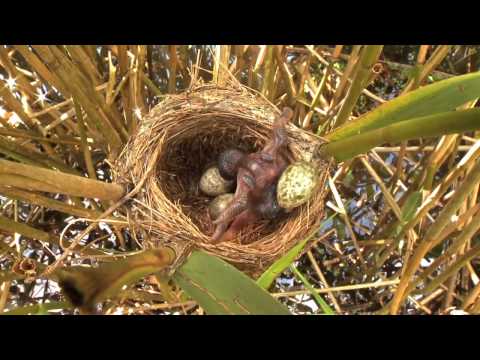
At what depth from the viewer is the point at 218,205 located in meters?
0.97

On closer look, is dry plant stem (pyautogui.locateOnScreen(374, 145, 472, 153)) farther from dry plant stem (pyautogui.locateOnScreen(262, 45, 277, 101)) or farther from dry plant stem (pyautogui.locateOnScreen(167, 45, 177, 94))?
dry plant stem (pyautogui.locateOnScreen(167, 45, 177, 94))

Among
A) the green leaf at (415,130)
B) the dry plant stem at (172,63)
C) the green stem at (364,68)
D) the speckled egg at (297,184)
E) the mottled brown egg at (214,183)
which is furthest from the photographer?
the mottled brown egg at (214,183)

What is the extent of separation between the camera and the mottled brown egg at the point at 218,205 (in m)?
0.97

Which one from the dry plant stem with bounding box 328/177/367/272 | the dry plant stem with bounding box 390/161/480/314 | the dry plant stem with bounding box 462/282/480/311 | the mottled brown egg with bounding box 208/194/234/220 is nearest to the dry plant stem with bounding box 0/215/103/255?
the mottled brown egg with bounding box 208/194/234/220

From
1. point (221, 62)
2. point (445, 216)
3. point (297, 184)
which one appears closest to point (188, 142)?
point (221, 62)

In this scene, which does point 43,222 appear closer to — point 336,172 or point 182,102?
point 182,102

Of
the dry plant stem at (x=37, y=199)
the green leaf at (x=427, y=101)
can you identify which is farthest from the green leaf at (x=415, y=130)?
the dry plant stem at (x=37, y=199)

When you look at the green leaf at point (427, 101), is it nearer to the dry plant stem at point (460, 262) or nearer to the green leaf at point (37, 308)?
the dry plant stem at point (460, 262)

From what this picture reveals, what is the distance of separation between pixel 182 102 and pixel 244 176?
0.58 feet

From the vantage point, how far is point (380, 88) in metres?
1.23

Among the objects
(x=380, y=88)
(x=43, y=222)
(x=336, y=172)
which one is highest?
(x=380, y=88)

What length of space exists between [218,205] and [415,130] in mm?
521

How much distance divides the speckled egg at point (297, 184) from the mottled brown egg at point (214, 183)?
7.4 inches

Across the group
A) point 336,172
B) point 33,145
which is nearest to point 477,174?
point 336,172
